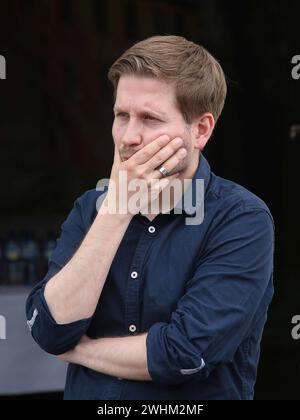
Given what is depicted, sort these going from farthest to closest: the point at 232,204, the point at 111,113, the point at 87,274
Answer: the point at 111,113
the point at 232,204
the point at 87,274

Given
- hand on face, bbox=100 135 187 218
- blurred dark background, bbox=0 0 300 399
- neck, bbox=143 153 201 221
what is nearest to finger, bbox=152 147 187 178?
hand on face, bbox=100 135 187 218

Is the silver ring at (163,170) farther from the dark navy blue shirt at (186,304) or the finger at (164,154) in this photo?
the dark navy blue shirt at (186,304)

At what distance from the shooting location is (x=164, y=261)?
2076 mm

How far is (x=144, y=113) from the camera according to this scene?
6.63ft

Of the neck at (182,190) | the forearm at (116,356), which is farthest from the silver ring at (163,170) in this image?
the forearm at (116,356)

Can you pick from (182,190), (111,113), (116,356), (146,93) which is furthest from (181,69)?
(111,113)

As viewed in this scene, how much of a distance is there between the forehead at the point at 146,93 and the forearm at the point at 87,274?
1.02 feet

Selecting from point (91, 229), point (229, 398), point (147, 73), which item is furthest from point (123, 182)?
point (229, 398)

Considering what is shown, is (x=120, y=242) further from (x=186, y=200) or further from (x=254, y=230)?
(x=254, y=230)

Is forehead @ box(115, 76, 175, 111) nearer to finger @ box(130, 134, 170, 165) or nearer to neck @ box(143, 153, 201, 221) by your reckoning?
finger @ box(130, 134, 170, 165)

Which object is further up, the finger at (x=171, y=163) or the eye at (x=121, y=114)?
the eye at (x=121, y=114)

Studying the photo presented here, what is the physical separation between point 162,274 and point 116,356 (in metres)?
0.25

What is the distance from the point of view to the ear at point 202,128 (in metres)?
2.13

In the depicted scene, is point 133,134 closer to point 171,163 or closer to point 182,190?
point 171,163
